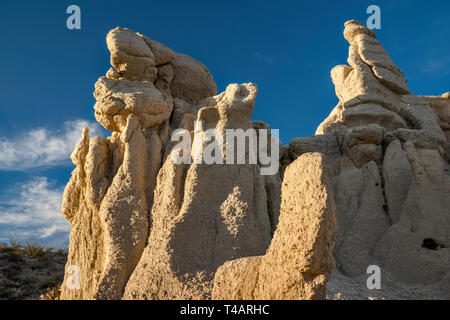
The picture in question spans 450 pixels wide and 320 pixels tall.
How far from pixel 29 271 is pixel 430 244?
13.7m

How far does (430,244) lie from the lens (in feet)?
25.2

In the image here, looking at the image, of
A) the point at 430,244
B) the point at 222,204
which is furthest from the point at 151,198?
the point at 430,244

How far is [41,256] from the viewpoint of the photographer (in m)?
18.0

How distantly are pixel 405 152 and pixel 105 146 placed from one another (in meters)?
6.11

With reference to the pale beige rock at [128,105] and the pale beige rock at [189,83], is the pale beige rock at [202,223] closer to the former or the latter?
the pale beige rock at [128,105]

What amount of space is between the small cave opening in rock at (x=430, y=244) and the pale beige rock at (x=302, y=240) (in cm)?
393

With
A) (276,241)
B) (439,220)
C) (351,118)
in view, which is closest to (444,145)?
(351,118)

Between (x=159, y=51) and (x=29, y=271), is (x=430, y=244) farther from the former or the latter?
(x=29, y=271)

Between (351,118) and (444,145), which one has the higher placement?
(351,118)

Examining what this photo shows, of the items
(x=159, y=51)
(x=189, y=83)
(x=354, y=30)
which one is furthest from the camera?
(x=354, y=30)

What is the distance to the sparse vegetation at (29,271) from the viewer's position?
43.3 feet

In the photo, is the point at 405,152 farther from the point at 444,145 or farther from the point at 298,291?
the point at 298,291

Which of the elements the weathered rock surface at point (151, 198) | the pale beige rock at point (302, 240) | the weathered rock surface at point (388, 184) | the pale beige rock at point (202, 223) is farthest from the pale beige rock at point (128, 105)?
the pale beige rock at point (302, 240)

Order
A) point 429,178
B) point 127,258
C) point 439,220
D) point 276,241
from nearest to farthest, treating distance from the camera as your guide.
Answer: point 276,241, point 127,258, point 439,220, point 429,178
